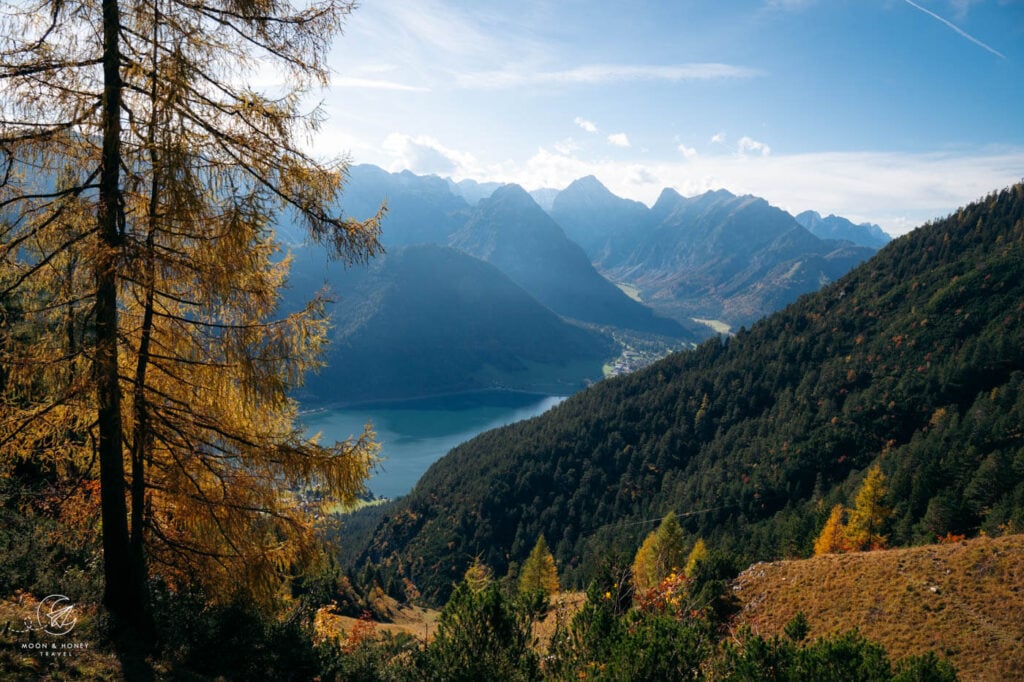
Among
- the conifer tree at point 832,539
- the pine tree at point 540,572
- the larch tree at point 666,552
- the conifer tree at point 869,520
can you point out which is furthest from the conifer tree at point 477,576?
the conifer tree at point 869,520

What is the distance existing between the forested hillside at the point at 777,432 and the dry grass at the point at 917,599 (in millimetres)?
29874

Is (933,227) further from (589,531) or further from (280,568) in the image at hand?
(280,568)

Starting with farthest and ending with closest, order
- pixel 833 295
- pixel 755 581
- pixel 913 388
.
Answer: pixel 833 295 < pixel 913 388 < pixel 755 581

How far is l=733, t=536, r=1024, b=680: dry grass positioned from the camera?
1823cm

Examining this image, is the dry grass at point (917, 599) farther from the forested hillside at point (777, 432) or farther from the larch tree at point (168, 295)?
the forested hillside at point (777, 432)

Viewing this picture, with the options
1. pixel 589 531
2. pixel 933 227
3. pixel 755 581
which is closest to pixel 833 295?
pixel 933 227

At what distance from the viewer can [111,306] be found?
21.3 ft

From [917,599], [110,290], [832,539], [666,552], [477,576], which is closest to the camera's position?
[110,290]

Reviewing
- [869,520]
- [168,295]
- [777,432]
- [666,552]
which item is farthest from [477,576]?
[777,432]

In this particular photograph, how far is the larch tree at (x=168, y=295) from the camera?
6.07 metres

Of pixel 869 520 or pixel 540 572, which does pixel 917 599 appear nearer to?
pixel 869 520

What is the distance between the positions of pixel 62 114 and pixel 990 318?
5467 inches

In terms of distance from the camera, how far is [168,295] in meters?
6.71

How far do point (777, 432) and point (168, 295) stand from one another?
110 m
